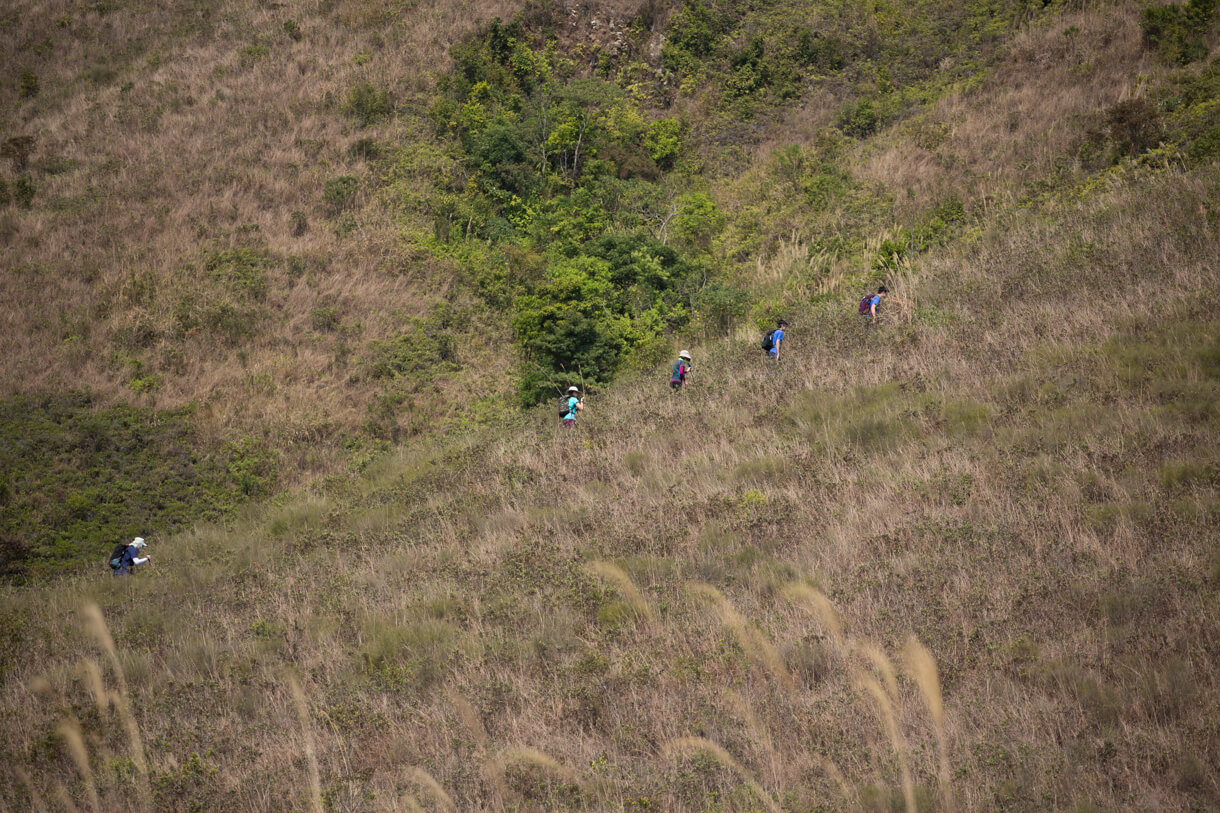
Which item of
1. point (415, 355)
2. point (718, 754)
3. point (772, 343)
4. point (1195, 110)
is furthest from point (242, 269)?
point (1195, 110)

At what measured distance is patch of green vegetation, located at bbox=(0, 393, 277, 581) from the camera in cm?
1326

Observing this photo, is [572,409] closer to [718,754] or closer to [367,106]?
[718,754]

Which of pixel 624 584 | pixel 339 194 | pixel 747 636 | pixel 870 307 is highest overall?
pixel 747 636

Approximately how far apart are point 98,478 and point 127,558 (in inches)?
160

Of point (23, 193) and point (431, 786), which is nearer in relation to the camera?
point (431, 786)

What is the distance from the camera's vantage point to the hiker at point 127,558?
11.4 metres

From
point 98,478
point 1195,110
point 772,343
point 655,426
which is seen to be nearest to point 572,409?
point 655,426

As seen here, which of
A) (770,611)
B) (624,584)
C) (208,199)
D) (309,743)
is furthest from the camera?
(208,199)

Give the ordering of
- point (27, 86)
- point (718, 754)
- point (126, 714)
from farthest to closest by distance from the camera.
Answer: point (27, 86)
point (126, 714)
point (718, 754)

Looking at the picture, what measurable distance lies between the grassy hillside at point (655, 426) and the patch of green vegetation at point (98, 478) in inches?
4.7

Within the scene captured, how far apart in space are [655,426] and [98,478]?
10.7m

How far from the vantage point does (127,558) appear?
38.0ft

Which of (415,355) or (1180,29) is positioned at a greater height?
(1180,29)

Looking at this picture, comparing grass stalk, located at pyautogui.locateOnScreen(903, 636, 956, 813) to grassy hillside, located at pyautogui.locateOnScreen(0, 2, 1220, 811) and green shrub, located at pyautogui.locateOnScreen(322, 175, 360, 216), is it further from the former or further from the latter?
green shrub, located at pyautogui.locateOnScreen(322, 175, 360, 216)
